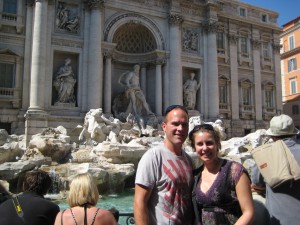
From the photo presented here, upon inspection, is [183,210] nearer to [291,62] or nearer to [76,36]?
[76,36]

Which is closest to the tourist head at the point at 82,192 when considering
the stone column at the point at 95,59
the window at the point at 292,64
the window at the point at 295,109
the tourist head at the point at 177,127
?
the tourist head at the point at 177,127

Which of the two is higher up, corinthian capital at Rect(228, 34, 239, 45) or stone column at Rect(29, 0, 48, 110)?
corinthian capital at Rect(228, 34, 239, 45)

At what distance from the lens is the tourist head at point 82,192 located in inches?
102

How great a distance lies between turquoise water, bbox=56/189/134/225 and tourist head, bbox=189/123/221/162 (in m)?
6.03

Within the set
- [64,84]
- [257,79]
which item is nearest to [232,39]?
[257,79]

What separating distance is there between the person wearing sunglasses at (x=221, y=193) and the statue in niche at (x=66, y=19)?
17.4 metres

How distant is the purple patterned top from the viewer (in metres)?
2.38

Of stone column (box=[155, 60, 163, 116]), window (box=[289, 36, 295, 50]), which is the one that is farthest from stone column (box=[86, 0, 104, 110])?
window (box=[289, 36, 295, 50])

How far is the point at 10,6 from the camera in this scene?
58.0 feet

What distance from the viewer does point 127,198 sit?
10.3 m

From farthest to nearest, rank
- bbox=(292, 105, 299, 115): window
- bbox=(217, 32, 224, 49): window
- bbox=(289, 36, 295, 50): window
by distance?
1. bbox=(289, 36, 295, 50): window
2. bbox=(292, 105, 299, 115): window
3. bbox=(217, 32, 224, 49): window

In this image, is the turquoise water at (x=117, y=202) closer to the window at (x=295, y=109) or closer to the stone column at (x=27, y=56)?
the stone column at (x=27, y=56)

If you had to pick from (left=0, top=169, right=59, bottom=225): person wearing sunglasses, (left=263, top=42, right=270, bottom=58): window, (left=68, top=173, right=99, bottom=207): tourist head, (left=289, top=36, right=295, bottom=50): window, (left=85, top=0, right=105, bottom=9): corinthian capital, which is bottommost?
(left=0, top=169, right=59, bottom=225): person wearing sunglasses

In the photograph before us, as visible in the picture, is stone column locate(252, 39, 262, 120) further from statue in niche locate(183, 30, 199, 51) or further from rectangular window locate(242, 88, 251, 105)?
statue in niche locate(183, 30, 199, 51)
